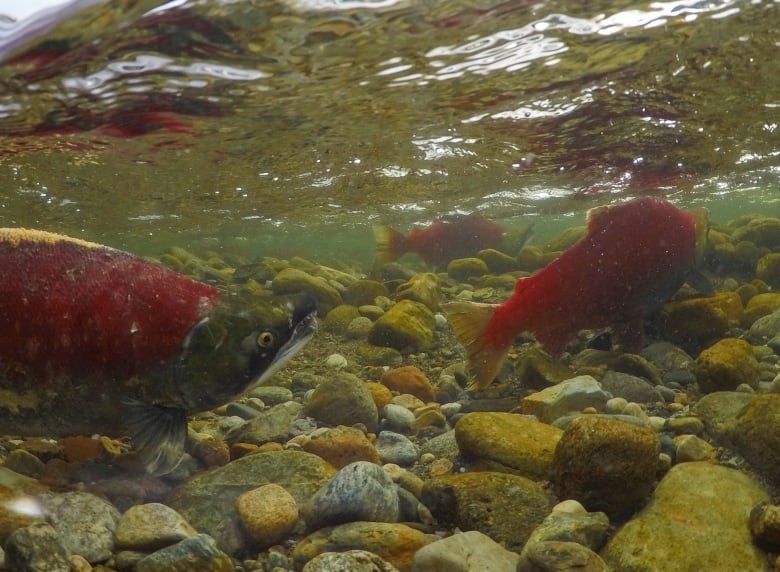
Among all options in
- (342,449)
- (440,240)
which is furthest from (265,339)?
(440,240)

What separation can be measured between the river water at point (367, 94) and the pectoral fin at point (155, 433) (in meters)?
3.65

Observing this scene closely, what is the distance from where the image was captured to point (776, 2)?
247 inches

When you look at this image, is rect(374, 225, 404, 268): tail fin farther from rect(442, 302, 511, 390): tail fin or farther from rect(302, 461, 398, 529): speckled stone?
rect(302, 461, 398, 529): speckled stone

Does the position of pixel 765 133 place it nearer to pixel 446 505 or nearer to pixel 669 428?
pixel 669 428

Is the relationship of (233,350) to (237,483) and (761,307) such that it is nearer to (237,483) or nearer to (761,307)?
(237,483)

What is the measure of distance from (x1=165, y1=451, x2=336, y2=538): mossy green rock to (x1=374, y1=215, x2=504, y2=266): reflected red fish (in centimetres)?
1239

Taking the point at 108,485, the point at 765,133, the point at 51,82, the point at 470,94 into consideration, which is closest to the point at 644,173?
the point at 765,133

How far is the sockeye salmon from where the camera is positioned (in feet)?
11.5

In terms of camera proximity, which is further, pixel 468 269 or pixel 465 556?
pixel 468 269

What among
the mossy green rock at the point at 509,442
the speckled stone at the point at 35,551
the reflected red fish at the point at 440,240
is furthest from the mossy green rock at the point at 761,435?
the reflected red fish at the point at 440,240

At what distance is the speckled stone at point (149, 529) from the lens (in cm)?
301

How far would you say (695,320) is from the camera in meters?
7.24

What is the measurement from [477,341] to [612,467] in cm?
273

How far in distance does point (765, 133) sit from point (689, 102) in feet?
17.6
